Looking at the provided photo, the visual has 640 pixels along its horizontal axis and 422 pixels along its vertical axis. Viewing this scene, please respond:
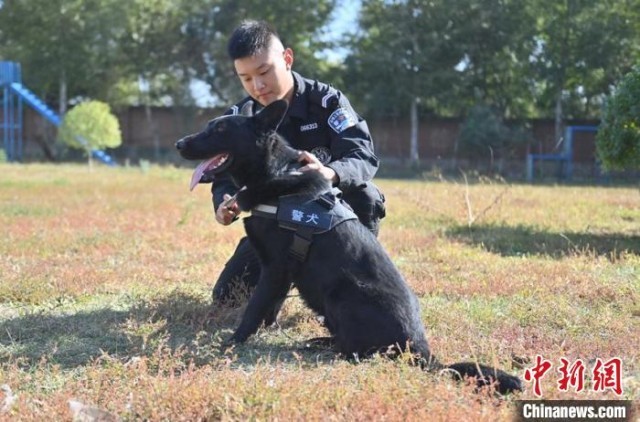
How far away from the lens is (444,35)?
2589 cm

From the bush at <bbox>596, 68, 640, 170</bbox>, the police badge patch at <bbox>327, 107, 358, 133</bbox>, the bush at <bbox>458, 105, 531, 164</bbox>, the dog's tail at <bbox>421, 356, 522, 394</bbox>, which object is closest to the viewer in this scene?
the dog's tail at <bbox>421, 356, 522, 394</bbox>

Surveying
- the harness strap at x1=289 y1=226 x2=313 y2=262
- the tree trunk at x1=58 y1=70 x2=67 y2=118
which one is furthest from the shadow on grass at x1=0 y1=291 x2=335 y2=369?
the tree trunk at x1=58 y1=70 x2=67 y2=118

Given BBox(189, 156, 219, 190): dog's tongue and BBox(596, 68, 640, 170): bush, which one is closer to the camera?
BBox(189, 156, 219, 190): dog's tongue

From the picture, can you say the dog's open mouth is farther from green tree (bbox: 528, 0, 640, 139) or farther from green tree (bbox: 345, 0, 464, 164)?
green tree (bbox: 528, 0, 640, 139)

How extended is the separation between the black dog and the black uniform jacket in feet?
1.57

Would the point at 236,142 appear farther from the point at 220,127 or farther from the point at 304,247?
the point at 304,247

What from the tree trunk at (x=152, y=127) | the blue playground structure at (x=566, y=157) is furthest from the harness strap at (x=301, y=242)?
the tree trunk at (x=152, y=127)

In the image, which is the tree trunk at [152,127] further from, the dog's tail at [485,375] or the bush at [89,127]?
the dog's tail at [485,375]

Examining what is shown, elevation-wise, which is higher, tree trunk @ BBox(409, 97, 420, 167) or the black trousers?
tree trunk @ BBox(409, 97, 420, 167)

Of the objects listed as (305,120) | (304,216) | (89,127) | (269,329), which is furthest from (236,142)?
(89,127)

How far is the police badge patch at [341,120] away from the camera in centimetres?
411

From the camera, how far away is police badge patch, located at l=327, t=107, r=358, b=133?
4.11 meters

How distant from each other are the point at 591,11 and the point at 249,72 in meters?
23.9

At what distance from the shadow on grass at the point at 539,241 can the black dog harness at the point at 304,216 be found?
A: 3590 mm
